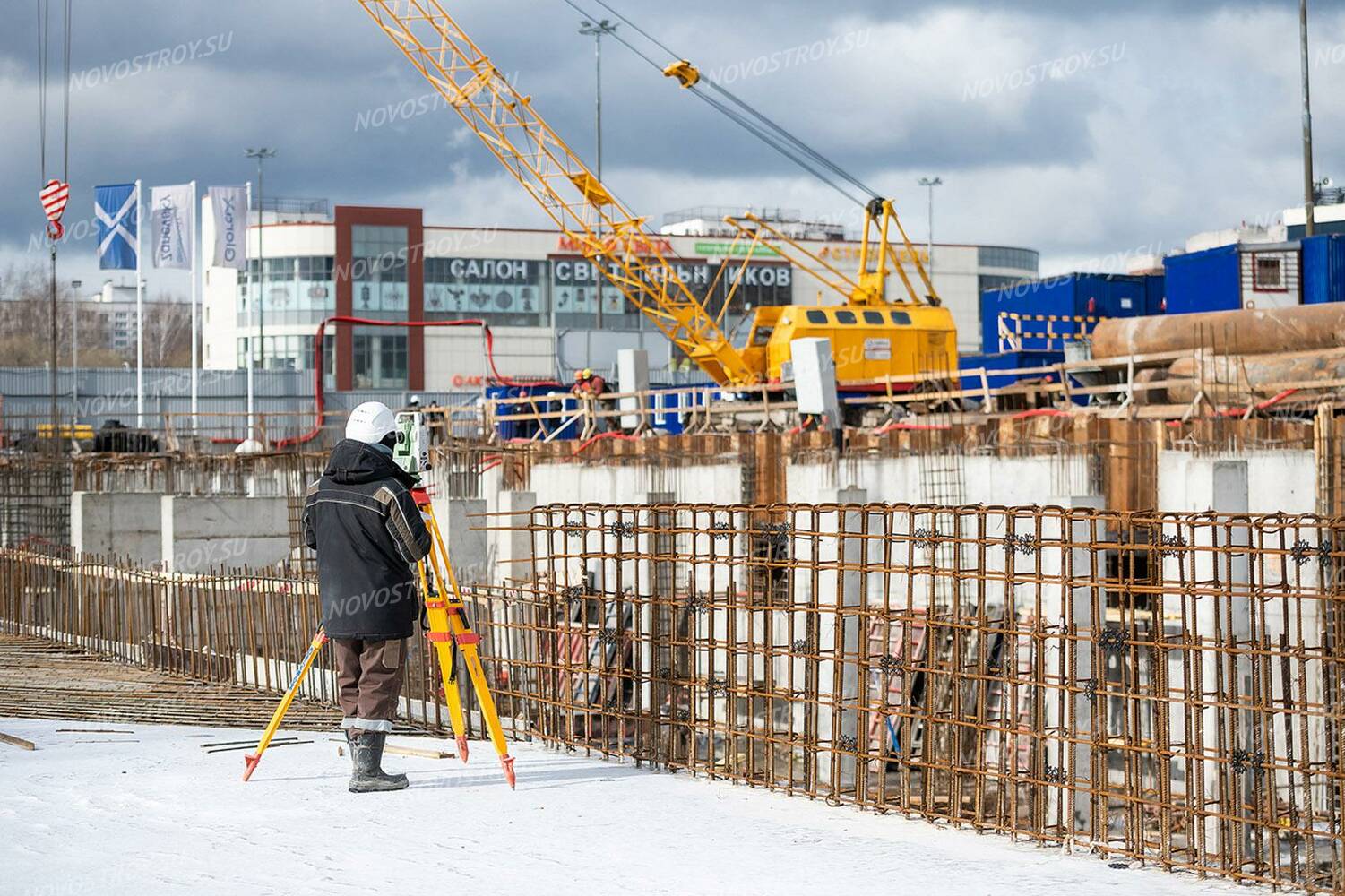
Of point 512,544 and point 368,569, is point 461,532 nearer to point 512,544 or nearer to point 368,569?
point 512,544

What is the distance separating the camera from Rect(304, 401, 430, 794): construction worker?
6973 mm

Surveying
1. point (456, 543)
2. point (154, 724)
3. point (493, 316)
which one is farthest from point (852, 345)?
point (493, 316)

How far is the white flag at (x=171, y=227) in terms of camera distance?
35688 mm

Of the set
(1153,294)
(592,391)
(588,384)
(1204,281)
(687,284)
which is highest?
(687,284)

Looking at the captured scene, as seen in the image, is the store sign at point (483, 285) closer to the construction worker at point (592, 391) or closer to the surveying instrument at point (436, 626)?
the construction worker at point (592, 391)

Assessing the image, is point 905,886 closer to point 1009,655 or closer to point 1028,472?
point 1009,655

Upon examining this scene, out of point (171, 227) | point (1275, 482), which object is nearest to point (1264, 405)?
point (1275, 482)

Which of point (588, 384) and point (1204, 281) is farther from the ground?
point (1204, 281)

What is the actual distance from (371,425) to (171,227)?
31.0 meters

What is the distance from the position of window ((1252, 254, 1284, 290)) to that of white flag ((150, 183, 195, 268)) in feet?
79.4

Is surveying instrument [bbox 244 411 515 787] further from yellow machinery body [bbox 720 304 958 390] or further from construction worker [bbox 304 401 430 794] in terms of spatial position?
yellow machinery body [bbox 720 304 958 390]

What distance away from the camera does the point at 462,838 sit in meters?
6.24

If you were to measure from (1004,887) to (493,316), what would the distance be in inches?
2646

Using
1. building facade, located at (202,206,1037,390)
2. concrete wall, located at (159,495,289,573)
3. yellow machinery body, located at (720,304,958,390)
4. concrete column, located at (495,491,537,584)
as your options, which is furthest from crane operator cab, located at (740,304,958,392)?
building facade, located at (202,206,1037,390)
